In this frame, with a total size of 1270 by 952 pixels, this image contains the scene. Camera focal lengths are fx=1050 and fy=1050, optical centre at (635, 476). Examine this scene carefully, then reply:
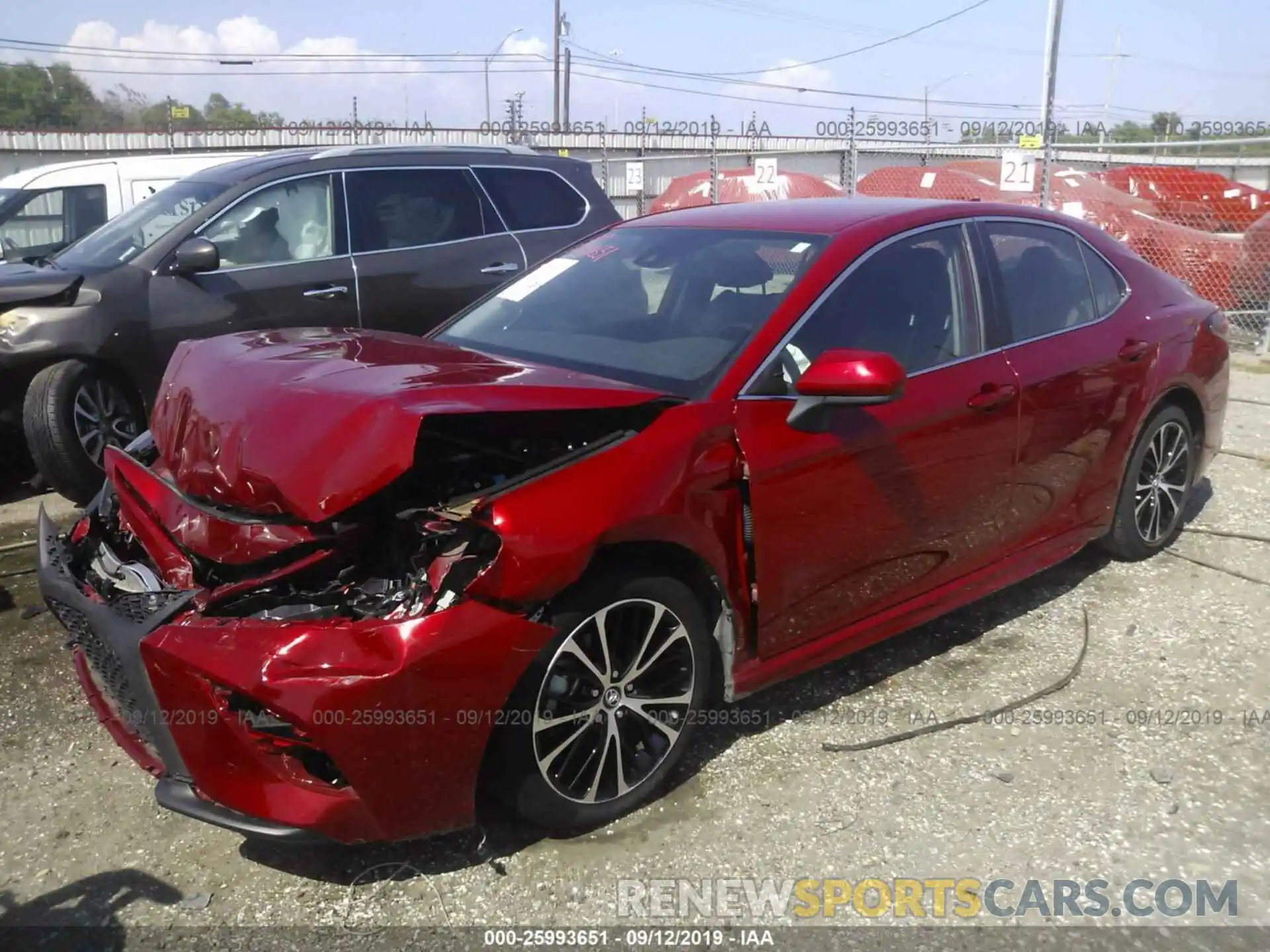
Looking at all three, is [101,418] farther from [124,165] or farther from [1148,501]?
[1148,501]

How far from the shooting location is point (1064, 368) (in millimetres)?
4016

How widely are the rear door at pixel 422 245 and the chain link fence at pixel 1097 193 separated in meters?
3.57

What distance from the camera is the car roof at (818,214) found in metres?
3.73

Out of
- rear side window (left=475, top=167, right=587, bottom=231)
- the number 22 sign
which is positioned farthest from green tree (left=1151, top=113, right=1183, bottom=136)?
rear side window (left=475, top=167, right=587, bottom=231)

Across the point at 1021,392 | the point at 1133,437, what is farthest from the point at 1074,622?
the point at 1021,392

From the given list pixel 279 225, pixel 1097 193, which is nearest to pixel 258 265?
pixel 279 225

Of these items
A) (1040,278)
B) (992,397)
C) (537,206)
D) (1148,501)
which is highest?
(537,206)

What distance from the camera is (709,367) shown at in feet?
10.5

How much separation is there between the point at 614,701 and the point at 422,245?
14.9 feet

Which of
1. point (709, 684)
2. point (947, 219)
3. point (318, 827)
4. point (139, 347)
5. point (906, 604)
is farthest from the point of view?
point (139, 347)

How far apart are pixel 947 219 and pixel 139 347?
424 cm

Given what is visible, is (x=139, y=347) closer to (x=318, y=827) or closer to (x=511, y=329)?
(x=511, y=329)

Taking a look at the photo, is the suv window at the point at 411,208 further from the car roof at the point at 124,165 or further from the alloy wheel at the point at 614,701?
the alloy wheel at the point at 614,701

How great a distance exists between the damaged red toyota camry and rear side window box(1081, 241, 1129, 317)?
11cm
